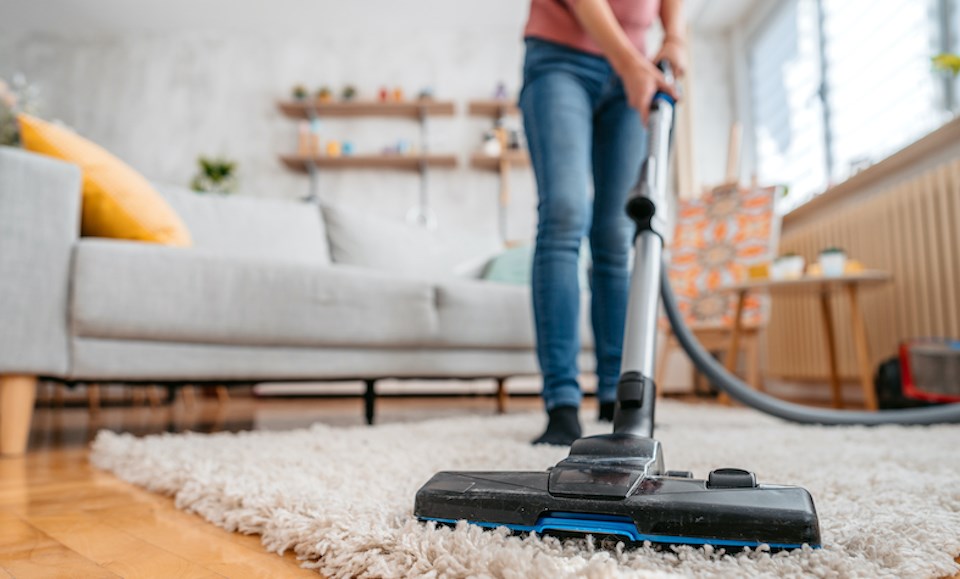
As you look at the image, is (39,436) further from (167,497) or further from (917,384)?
(917,384)

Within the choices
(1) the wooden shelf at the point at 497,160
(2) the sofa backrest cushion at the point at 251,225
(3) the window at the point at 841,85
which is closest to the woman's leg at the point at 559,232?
(2) the sofa backrest cushion at the point at 251,225

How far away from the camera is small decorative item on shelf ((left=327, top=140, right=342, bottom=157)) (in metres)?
4.50

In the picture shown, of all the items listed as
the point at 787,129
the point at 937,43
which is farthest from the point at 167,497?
the point at 787,129

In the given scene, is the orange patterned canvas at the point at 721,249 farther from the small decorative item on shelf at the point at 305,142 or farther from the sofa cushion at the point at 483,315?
the small decorative item on shelf at the point at 305,142

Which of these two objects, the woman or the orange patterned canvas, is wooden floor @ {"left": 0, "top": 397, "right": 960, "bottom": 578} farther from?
the orange patterned canvas

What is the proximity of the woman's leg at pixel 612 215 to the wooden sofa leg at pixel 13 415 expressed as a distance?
1.05 meters

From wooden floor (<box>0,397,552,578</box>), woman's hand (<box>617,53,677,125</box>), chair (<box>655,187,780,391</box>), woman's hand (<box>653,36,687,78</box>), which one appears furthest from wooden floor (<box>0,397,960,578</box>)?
chair (<box>655,187,780,391</box>)

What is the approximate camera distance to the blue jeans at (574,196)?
117 cm

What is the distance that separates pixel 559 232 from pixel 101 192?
103 cm

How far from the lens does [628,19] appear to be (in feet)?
4.20

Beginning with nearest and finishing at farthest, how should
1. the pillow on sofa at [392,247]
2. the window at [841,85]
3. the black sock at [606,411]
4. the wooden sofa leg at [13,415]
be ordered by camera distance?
the wooden sofa leg at [13,415] < the black sock at [606,411] < the pillow on sofa at [392,247] < the window at [841,85]

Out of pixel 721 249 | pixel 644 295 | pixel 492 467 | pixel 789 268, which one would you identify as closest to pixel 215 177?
pixel 721 249

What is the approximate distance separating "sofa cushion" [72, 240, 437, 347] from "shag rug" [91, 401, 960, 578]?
0.26m

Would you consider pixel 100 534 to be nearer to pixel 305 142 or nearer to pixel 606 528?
pixel 606 528
